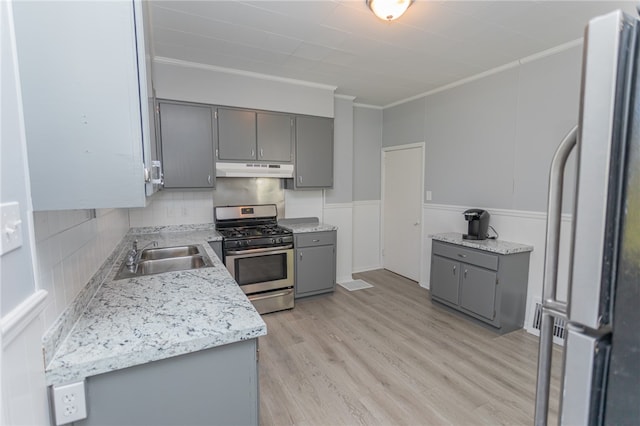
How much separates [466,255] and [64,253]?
10.5ft

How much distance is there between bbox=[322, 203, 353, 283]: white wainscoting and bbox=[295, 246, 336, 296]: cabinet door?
0.57m

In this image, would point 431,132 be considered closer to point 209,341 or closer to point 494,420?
point 494,420

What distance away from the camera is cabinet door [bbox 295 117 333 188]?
370 centimetres

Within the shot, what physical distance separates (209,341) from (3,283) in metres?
0.58

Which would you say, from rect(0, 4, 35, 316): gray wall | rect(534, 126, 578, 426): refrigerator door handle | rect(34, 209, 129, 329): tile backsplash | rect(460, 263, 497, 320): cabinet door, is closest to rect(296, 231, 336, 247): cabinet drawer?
rect(460, 263, 497, 320): cabinet door

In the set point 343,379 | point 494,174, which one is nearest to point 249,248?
point 343,379

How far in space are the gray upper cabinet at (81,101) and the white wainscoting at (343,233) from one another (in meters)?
3.38

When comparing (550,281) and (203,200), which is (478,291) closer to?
(550,281)

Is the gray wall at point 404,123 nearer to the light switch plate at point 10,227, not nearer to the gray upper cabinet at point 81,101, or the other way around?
the gray upper cabinet at point 81,101

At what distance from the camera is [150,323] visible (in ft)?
3.78

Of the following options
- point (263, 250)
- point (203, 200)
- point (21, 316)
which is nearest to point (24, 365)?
point (21, 316)

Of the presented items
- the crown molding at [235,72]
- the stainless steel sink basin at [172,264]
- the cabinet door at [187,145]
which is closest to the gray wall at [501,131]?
the crown molding at [235,72]

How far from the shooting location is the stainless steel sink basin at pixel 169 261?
6.99 ft

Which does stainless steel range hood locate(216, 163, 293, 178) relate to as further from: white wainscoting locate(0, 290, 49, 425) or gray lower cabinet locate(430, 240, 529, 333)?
white wainscoting locate(0, 290, 49, 425)
